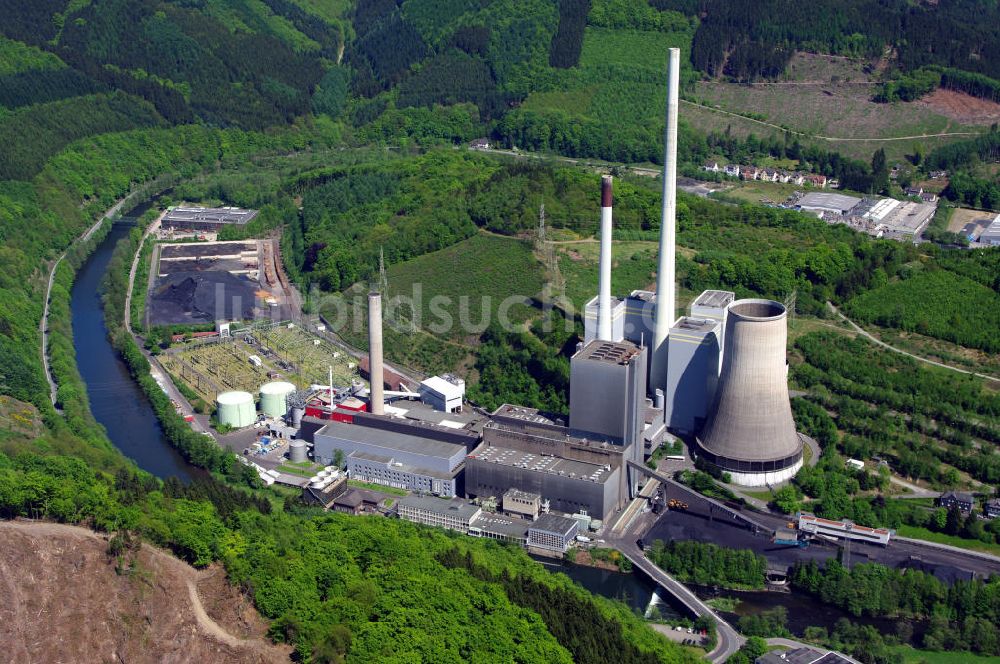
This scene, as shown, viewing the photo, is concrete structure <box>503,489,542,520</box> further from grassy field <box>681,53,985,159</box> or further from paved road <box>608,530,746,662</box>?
grassy field <box>681,53,985,159</box>

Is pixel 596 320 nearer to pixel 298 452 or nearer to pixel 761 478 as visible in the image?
pixel 761 478

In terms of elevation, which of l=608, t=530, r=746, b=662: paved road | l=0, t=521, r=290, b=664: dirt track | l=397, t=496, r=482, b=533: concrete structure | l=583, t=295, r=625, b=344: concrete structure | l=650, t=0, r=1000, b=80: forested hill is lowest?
l=608, t=530, r=746, b=662: paved road

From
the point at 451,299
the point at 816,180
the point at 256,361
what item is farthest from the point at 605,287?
the point at 816,180

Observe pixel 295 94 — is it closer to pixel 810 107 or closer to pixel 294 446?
pixel 810 107

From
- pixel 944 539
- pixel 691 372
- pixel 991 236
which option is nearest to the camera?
pixel 944 539

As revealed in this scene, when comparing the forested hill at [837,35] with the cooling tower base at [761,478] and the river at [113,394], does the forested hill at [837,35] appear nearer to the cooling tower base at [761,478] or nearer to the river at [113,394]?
the river at [113,394]

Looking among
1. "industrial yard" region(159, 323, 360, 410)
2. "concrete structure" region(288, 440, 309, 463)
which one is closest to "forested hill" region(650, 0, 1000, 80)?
"industrial yard" region(159, 323, 360, 410)
